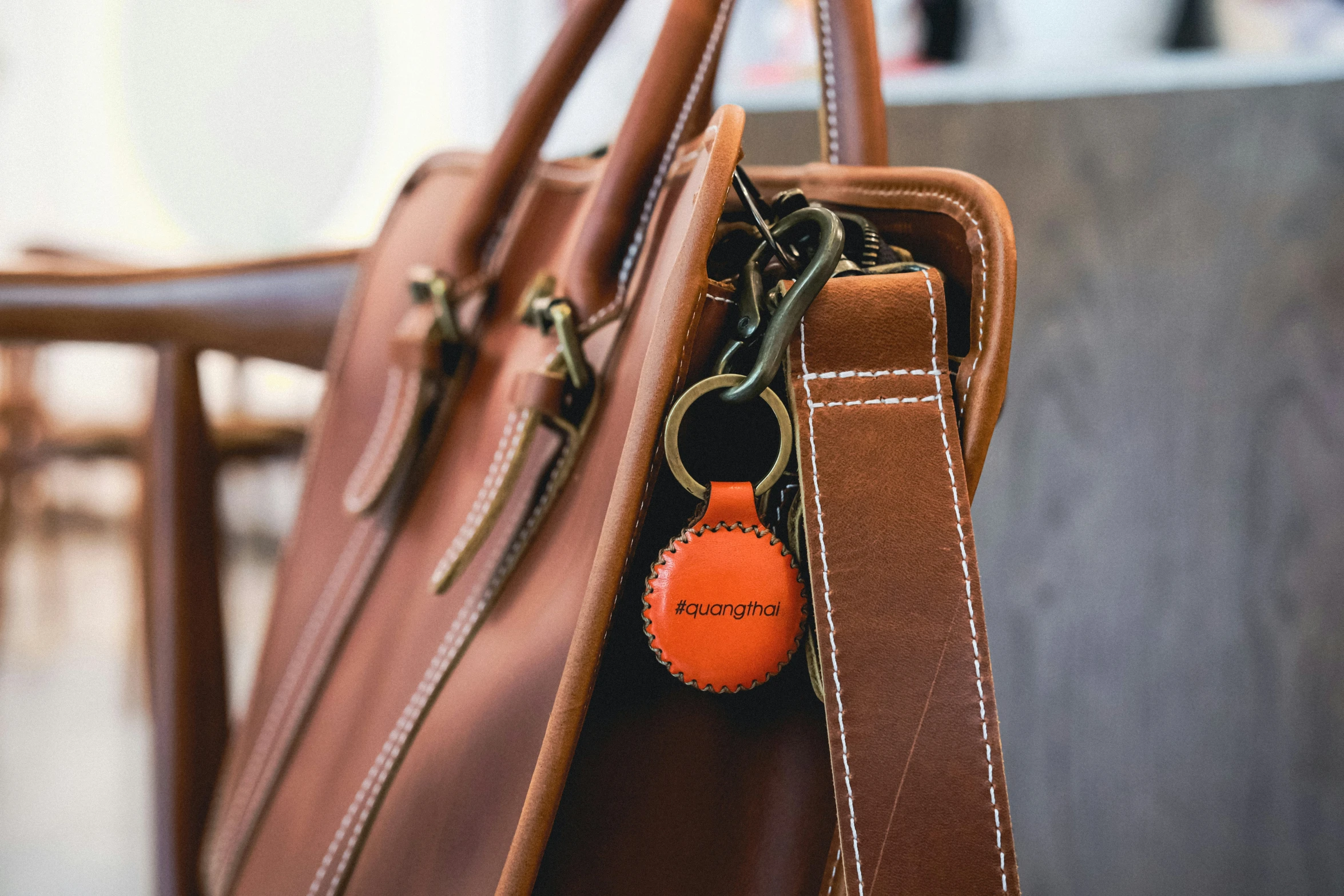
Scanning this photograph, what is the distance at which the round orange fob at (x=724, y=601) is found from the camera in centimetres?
23

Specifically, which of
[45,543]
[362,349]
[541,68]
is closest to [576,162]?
[541,68]

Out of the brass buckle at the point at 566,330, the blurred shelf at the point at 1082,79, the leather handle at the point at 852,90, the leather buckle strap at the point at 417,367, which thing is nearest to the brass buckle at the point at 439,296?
the leather buckle strap at the point at 417,367

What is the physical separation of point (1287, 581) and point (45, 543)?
135 inches

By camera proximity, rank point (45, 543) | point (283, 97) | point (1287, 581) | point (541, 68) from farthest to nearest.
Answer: point (283, 97)
point (45, 543)
point (1287, 581)
point (541, 68)

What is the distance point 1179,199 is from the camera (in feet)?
1.84

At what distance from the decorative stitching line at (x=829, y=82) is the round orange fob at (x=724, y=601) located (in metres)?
0.19

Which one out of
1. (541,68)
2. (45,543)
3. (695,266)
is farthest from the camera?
(45,543)

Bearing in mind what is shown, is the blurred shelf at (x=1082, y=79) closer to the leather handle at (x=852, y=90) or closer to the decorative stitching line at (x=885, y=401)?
the leather handle at (x=852, y=90)

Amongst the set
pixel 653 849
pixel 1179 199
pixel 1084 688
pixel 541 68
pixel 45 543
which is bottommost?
pixel 45 543

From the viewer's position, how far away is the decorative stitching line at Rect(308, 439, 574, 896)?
32cm

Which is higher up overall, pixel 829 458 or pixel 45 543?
pixel 829 458

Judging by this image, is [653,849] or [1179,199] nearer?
[653,849]

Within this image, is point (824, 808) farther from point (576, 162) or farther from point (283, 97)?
point (283, 97)

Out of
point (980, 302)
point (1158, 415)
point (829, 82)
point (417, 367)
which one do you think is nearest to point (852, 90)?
point (829, 82)
